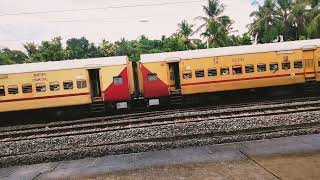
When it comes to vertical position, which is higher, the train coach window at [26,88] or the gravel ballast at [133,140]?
the train coach window at [26,88]

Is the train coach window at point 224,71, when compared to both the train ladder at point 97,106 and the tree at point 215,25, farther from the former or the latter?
the tree at point 215,25

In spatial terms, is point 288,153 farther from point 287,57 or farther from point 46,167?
point 287,57

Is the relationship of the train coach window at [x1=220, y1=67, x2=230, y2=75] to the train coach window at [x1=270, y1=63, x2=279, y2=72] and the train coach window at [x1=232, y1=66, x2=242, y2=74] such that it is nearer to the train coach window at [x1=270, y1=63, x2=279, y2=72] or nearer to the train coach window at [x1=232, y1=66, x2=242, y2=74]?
the train coach window at [x1=232, y1=66, x2=242, y2=74]

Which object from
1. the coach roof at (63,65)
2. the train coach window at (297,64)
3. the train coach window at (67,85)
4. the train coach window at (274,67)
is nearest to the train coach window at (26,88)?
the coach roof at (63,65)

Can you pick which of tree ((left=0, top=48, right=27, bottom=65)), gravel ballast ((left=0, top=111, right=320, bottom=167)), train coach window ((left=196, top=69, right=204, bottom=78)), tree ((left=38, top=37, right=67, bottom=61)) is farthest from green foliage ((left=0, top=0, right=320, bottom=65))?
gravel ballast ((left=0, top=111, right=320, bottom=167))

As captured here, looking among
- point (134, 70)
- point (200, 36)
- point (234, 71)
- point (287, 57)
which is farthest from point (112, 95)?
point (200, 36)

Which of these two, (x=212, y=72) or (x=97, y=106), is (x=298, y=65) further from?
(x=97, y=106)

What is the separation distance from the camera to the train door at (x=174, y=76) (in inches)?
883

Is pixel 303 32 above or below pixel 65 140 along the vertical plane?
above

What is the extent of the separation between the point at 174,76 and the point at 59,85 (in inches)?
262

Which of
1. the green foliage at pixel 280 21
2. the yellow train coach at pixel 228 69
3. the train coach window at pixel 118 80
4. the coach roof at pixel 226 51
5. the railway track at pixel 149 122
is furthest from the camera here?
the green foliage at pixel 280 21

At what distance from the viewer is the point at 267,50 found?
22562 millimetres

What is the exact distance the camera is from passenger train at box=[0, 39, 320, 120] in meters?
21.6

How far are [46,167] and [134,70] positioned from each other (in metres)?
14.8
